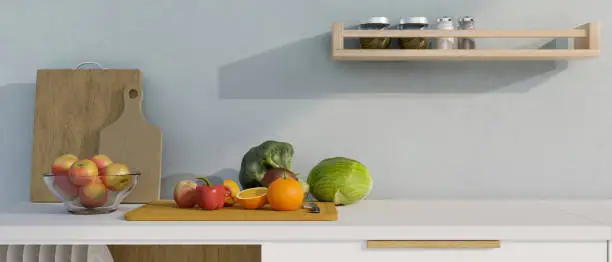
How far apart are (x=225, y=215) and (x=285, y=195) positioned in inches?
6.2

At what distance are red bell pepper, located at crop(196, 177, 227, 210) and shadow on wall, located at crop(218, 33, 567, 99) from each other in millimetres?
466

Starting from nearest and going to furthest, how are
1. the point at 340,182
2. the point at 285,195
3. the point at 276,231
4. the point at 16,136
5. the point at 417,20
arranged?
the point at 276,231 < the point at 285,195 < the point at 340,182 < the point at 417,20 < the point at 16,136

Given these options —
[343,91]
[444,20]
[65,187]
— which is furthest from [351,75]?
[65,187]

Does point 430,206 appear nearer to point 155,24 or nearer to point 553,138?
point 553,138

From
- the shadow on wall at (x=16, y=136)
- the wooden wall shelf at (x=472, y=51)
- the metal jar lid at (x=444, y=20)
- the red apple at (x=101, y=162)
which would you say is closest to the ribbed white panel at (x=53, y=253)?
the red apple at (x=101, y=162)

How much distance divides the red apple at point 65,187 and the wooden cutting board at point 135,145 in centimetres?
32

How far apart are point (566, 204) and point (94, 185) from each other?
4.42 ft

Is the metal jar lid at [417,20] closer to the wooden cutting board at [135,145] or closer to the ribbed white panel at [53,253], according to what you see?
the wooden cutting board at [135,145]

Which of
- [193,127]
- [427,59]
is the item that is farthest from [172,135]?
[427,59]

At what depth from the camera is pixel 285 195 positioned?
165 centimetres

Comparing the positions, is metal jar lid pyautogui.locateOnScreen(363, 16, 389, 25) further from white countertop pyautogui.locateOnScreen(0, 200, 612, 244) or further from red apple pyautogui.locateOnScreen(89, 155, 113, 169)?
red apple pyautogui.locateOnScreen(89, 155, 113, 169)

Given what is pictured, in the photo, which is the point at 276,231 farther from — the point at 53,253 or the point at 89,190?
the point at 53,253

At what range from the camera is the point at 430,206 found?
1.88 metres

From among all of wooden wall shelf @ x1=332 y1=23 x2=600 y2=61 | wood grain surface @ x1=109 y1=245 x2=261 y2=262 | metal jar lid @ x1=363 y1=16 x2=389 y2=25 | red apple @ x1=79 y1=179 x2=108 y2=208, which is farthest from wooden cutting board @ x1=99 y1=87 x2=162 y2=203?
metal jar lid @ x1=363 y1=16 x2=389 y2=25
